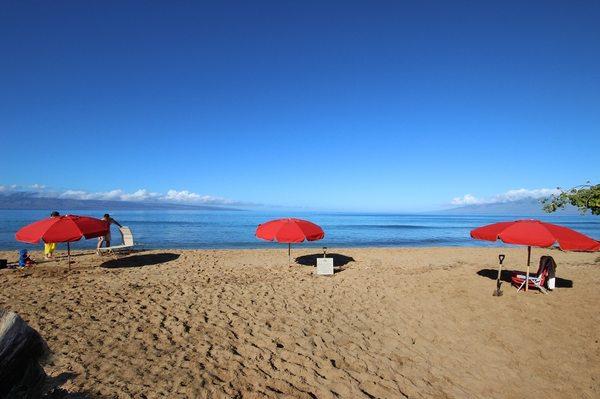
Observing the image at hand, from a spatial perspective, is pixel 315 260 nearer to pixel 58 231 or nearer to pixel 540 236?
pixel 540 236

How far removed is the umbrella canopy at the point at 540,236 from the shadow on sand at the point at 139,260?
41.9ft

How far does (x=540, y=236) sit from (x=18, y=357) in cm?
1030

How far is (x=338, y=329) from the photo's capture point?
23.3 ft

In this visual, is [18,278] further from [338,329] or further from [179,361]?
[338,329]

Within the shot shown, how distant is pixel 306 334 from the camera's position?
6.69 meters

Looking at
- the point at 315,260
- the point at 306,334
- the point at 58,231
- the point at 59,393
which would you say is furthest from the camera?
the point at 315,260

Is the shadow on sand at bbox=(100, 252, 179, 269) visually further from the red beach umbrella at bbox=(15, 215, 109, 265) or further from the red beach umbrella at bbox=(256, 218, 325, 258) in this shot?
the red beach umbrella at bbox=(256, 218, 325, 258)

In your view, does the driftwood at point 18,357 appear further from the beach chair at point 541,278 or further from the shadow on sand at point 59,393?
the beach chair at point 541,278

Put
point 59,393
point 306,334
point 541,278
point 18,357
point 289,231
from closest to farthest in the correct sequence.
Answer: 1. point 18,357
2. point 59,393
3. point 306,334
4. point 541,278
5. point 289,231

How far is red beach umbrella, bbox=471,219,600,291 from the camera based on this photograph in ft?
27.5

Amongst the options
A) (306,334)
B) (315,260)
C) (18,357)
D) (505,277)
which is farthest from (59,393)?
(505,277)

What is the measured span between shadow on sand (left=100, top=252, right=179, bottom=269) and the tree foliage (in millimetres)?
16572

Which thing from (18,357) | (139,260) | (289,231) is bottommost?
(139,260)

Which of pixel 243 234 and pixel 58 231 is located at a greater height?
pixel 58 231
